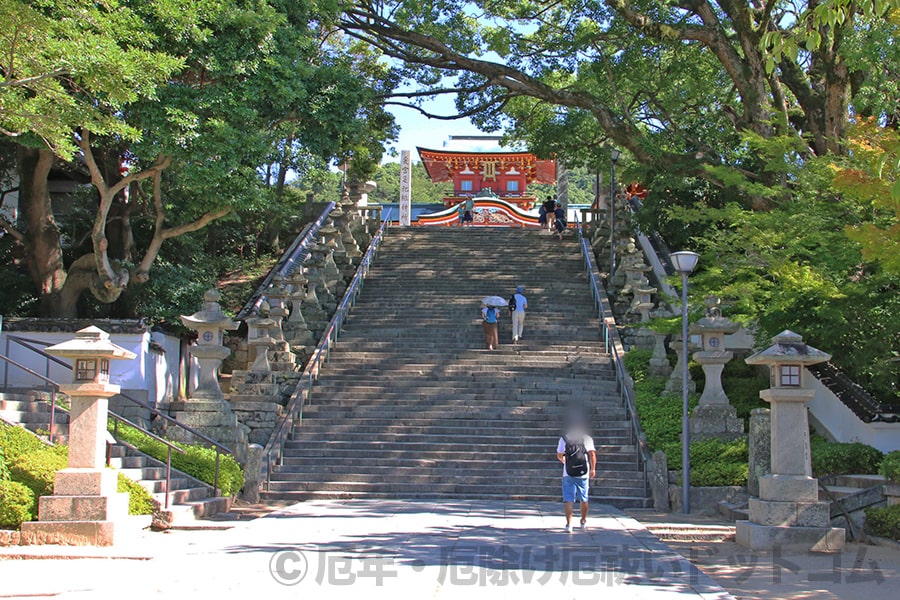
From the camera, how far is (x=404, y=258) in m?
28.0

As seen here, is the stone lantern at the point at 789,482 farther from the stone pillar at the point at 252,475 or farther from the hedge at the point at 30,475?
the stone pillar at the point at 252,475

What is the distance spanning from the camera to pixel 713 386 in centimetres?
1642

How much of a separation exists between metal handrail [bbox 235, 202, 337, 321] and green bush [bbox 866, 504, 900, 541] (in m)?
15.0

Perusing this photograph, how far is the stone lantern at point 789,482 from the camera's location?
35.0 feet

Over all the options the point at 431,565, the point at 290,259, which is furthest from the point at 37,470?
the point at 290,259

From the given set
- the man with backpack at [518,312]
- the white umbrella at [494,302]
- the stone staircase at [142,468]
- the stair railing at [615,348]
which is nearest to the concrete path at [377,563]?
the stone staircase at [142,468]

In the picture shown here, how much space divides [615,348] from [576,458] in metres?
9.12

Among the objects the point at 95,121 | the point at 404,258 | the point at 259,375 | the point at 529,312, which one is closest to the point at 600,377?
the point at 529,312

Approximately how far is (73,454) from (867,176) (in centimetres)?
1173

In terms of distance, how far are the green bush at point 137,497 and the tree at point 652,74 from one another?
12317 millimetres

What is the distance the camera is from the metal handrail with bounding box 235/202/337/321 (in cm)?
2388

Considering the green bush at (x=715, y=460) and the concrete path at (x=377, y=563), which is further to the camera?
the green bush at (x=715, y=460)

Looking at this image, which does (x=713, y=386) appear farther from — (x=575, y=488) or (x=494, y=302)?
(x=494, y=302)

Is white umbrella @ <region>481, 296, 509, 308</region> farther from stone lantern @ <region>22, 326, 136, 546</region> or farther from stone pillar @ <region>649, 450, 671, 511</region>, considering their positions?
stone lantern @ <region>22, 326, 136, 546</region>
